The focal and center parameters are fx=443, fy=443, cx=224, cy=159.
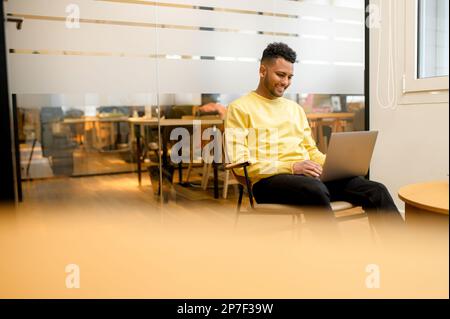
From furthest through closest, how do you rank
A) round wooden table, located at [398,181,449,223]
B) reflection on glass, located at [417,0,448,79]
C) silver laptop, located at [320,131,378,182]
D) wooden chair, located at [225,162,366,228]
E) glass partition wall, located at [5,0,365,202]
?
glass partition wall, located at [5,0,365,202] → wooden chair, located at [225,162,366,228] → silver laptop, located at [320,131,378,182] → reflection on glass, located at [417,0,448,79] → round wooden table, located at [398,181,449,223]

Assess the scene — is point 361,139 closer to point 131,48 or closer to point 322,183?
point 322,183

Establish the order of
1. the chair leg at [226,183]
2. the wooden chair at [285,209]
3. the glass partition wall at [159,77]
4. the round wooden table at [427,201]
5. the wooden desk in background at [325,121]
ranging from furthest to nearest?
the wooden desk in background at [325,121]
the chair leg at [226,183]
the glass partition wall at [159,77]
the wooden chair at [285,209]
the round wooden table at [427,201]

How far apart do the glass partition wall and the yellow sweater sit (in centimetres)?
42

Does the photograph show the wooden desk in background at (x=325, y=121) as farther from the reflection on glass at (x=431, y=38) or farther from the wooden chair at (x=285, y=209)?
the reflection on glass at (x=431, y=38)

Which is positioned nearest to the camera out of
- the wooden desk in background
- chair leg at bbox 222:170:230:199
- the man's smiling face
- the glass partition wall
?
the man's smiling face

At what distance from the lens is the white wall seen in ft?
5.43

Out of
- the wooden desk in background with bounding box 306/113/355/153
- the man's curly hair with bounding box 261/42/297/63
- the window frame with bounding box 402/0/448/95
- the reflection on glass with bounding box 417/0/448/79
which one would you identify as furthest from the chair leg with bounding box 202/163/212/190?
the reflection on glass with bounding box 417/0/448/79

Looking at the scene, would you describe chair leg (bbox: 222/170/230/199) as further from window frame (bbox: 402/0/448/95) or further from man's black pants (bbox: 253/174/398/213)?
window frame (bbox: 402/0/448/95)

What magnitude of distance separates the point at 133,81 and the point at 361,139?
1413 millimetres

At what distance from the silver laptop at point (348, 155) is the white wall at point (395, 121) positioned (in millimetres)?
92

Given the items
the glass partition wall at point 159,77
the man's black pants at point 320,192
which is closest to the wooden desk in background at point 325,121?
the glass partition wall at point 159,77

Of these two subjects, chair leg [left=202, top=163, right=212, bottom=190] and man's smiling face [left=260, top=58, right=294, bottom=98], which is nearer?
man's smiling face [left=260, top=58, right=294, bottom=98]

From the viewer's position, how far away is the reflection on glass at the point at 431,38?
4.27 ft

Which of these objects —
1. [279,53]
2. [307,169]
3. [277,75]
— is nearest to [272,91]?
[277,75]
